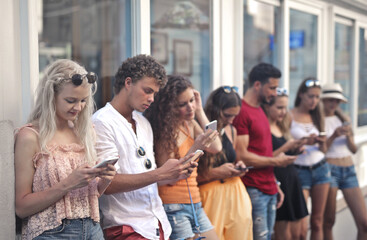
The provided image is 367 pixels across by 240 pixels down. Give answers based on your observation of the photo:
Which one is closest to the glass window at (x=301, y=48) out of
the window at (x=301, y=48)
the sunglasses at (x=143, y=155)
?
the window at (x=301, y=48)

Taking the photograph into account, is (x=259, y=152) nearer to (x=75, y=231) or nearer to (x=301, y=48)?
(x=75, y=231)

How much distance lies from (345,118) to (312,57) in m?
1.62

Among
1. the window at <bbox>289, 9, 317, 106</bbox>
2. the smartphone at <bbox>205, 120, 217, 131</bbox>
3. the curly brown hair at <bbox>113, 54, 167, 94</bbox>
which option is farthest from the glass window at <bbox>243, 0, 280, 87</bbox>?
the curly brown hair at <bbox>113, 54, 167, 94</bbox>

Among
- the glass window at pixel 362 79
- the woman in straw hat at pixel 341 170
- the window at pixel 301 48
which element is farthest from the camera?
the glass window at pixel 362 79

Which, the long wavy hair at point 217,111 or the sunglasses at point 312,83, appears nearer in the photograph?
the long wavy hair at point 217,111

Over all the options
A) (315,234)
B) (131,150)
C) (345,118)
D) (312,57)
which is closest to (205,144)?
(131,150)

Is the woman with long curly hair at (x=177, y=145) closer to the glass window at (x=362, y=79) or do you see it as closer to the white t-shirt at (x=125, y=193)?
the white t-shirt at (x=125, y=193)

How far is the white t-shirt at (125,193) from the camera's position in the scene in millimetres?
2646

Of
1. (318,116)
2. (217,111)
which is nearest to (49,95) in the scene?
(217,111)

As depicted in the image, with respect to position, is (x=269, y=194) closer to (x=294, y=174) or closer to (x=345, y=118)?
(x=294, y=174)

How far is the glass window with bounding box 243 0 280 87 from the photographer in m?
5.23

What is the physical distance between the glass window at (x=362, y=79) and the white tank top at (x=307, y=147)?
3.80m

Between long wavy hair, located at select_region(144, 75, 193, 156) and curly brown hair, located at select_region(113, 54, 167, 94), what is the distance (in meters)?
0.30

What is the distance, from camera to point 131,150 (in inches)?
107
